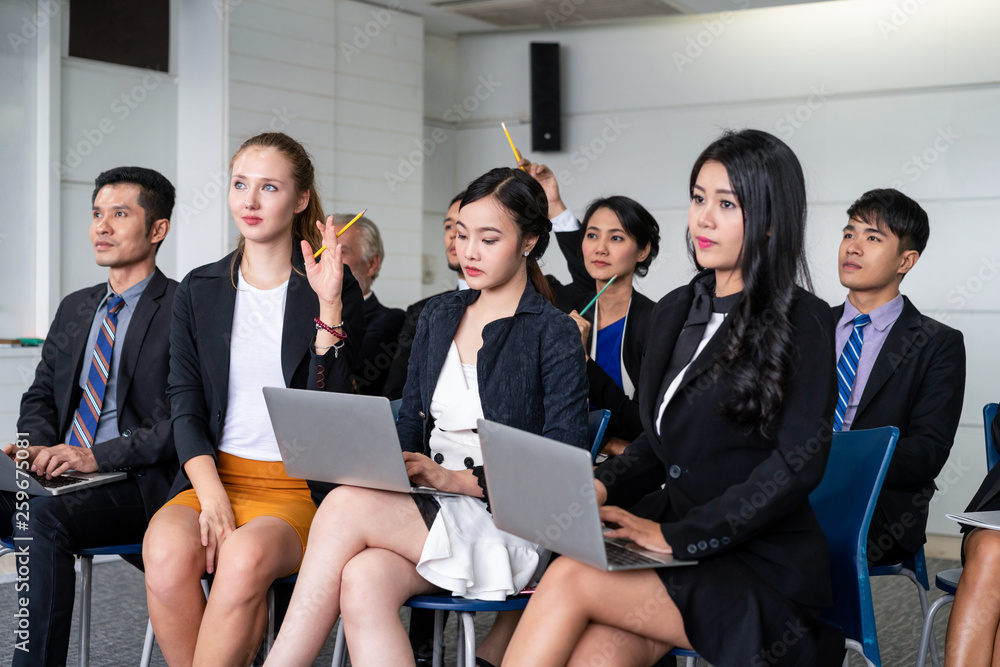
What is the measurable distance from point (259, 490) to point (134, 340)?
61cm

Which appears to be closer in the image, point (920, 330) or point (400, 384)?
point (920, 330)

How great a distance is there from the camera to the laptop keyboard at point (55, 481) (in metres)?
2.33

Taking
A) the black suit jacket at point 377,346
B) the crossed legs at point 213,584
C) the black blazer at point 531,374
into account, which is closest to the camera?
the crossed legs at point 213,584

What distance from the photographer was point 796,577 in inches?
66.2

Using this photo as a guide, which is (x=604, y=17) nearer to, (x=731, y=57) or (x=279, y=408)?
(x=731, y=57)

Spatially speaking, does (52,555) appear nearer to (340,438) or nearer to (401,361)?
(340,438)

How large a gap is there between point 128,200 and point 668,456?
1.79 m

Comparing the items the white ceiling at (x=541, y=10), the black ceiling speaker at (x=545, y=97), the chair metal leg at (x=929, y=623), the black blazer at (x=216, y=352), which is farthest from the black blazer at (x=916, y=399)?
the black ceiling speaker at (x=545, y=97)

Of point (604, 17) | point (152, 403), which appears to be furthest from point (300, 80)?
point (152, 403)

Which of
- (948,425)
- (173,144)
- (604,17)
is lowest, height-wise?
(948,425)

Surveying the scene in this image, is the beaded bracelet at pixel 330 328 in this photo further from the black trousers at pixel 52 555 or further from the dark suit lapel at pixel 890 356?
the dark suit lapel at pixel 890 356

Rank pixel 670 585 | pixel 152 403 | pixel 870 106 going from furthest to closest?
pixel 870 106 → pixel 152 403 → pixel 670 585

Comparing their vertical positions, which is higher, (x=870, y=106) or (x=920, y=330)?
(x=870, y=106)

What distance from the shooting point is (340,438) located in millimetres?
1896
